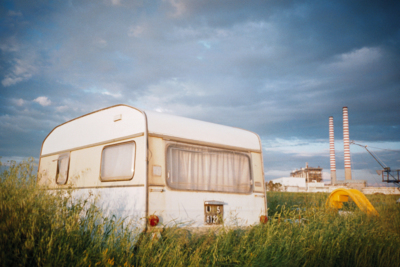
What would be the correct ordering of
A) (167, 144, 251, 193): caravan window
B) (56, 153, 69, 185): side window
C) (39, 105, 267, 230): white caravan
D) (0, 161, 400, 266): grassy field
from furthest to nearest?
(56, 153, 69, 185): side window → (167, 144, 251, 193): caravan window → (39, 105, 267, 230): white caravan → (0, 161, 400, 266): grassy field

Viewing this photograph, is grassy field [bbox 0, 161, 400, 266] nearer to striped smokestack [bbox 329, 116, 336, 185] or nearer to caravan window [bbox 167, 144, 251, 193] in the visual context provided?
caravan window [bbox 167, 144, 251, 193]

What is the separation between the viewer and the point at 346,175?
49406 millimetres

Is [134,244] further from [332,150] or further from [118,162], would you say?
[332,150]

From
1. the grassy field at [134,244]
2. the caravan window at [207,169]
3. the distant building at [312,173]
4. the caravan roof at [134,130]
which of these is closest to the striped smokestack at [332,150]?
the distant building at [312,173]

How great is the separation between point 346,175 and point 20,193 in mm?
52907

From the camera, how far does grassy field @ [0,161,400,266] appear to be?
320cm

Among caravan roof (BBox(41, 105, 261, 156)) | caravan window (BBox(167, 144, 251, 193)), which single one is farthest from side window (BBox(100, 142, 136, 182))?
caravan window (BBox(167, 144, 251, 193))

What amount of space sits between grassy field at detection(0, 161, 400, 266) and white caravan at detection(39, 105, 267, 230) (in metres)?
0.38

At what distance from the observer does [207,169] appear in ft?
19.1

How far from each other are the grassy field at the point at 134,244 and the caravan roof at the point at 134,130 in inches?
60.3

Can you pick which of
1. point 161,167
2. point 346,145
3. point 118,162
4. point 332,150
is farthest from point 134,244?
point 332,150

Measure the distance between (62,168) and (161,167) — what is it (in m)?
2.85

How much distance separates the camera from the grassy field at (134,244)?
3.20 meters

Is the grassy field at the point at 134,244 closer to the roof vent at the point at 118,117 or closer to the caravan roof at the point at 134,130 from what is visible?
the caravan roof at the point at 134,130
